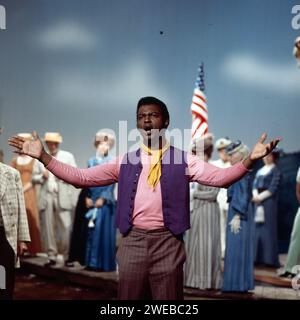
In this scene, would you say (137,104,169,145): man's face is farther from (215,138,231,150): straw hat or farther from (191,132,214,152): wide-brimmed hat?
(215,138,231,150): straw hat

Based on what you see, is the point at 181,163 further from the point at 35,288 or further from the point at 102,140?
the point at 35,288

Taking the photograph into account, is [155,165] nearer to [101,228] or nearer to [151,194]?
[151,194]

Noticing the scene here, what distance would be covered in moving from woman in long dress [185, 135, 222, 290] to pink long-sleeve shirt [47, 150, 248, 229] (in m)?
2.65

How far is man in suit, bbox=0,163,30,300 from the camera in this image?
11.3 feet

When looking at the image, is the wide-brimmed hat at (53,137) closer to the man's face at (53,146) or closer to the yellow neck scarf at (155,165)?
the man's face at (53,146)

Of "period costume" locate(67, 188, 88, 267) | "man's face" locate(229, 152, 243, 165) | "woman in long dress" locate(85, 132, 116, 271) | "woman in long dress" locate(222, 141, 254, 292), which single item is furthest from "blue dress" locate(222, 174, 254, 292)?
"period costume" locate(67, 188, 88, 267)

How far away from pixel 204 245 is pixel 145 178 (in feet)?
8.96

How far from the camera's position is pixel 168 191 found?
9.71ft

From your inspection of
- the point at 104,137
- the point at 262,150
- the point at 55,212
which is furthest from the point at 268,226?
the point at 262,150

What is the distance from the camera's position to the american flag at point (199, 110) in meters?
5.90

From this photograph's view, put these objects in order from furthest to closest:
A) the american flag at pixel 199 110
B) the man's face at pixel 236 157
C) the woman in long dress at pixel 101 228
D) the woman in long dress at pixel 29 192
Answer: the woman in long dress at pixel 29 192 → the woman in long dress at pixel 101 228 → the american flag at pixel 199 110 → the man's face at pixel 236 157

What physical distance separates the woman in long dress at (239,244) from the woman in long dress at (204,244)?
0.65 ft

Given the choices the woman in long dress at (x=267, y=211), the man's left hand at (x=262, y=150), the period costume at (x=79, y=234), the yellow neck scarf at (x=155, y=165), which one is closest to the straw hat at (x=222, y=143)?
the woman in long dress at (x=267, y=211)

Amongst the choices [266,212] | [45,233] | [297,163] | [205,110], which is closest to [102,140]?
[205,110]
